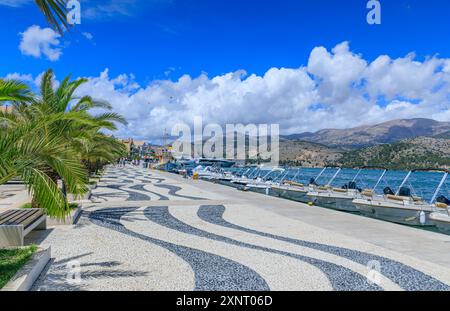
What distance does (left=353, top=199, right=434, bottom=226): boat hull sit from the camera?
13508mm

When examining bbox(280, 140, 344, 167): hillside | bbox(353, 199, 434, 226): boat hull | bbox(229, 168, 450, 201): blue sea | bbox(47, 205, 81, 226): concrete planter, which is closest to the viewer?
bbox(47, 205, 81, 226): concrete planter

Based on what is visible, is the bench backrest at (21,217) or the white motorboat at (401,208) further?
the white motorboat at (401,208)

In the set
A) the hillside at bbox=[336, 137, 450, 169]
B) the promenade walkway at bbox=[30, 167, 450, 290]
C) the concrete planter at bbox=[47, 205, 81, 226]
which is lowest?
the promenade walkway at bbox=[30, 167, 450, 290]

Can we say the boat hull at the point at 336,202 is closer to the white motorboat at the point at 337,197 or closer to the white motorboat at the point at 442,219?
the white motorboat at the point at 337,197

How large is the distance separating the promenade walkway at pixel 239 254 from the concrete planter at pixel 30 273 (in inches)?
5.3

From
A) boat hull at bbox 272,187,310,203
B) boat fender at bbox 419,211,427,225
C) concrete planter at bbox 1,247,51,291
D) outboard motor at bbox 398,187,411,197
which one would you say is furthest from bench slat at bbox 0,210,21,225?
boat hull at bbox 272,187,310,203

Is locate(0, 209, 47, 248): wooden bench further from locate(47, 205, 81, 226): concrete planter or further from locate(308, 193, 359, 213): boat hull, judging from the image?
locate(308, 193, 359, 213): boat hull

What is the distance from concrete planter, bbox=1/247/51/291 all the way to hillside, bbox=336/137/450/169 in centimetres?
6802

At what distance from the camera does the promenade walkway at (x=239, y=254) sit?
206 inches

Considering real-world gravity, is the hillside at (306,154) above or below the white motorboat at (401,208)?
above

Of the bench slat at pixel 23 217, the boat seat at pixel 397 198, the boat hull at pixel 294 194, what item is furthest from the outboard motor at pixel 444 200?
the bench slat at pixel 23 217

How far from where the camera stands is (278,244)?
7.81 m
